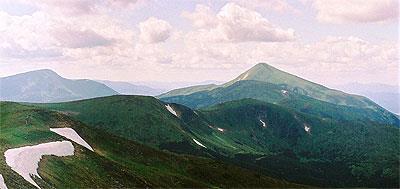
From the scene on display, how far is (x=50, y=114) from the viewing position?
13875 centimetres

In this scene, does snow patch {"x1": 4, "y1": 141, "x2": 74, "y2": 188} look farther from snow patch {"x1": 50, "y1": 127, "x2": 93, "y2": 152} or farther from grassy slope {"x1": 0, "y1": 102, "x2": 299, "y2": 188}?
snow patch {"x1": 50, "y1": 127, "x2": 93, "y2": 152}

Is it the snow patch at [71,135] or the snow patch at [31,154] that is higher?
the snow patch at [31,154]

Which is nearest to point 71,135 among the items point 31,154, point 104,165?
point 104,165

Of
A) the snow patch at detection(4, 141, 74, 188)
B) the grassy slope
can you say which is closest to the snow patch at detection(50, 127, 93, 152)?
the grassy slope

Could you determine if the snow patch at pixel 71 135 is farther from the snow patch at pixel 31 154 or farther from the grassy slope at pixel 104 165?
the snow patch at pixel 31 154

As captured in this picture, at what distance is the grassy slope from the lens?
80.3m

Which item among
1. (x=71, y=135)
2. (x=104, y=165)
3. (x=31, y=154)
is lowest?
(x=104, y=165)

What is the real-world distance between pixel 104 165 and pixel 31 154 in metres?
20.4

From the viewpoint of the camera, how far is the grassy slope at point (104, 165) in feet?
264

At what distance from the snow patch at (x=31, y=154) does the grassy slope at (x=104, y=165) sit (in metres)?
1.45

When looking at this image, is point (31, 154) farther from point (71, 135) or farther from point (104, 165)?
point (71, 135)

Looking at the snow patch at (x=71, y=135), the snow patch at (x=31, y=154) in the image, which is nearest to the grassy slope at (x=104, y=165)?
the snow patch at (x=31, y=154)

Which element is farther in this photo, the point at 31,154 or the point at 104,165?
the point at 104,165

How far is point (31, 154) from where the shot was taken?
274ft
